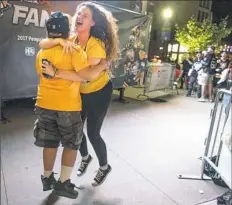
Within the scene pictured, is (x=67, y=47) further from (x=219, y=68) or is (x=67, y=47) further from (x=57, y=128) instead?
(x=219, y=68)

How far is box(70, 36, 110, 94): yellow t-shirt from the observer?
7.92 feet

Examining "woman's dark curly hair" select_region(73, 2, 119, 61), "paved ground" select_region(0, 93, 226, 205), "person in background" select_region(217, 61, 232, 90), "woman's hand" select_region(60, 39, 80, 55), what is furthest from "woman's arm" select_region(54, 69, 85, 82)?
"person in background" select_region(217, 61, 232, 90)

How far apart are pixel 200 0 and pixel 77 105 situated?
924 cm

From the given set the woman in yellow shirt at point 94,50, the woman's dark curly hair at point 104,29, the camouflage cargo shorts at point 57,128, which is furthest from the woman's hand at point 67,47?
the camouflage cargo shorts at point 57,128

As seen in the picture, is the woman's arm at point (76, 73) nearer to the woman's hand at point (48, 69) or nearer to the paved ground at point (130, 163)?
the woman's hand at point (48, 69)

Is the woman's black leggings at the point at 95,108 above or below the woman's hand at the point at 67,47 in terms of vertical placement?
below

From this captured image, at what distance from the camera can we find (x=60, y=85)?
2338 mm

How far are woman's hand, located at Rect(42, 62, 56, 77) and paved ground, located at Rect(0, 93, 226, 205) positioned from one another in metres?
0.82

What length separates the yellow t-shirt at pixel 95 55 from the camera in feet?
7.92

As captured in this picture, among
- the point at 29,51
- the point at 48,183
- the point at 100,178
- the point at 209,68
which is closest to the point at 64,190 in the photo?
the point at 48,183

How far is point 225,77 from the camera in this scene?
320 inches

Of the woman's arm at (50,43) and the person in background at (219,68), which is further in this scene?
the person in background at (219,68)

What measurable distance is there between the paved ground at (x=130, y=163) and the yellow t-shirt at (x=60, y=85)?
67 centimetres

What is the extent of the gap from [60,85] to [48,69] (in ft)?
0.55
